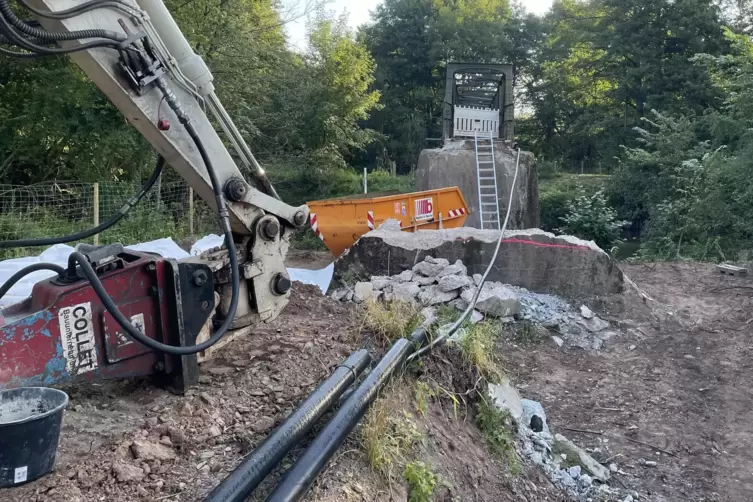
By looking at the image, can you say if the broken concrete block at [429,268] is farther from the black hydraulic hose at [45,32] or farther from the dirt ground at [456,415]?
the black hydraulic hose at [45,32]

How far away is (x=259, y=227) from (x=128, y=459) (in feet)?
5.10

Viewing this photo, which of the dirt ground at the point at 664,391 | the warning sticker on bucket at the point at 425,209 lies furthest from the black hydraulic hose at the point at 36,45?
the warning sticker on bucket at the point at 425,209

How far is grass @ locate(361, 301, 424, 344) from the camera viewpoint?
4.74m

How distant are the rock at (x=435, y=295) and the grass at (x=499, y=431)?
2.63 meters

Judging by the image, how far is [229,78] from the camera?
13.7 meters

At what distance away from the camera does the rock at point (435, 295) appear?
725cm

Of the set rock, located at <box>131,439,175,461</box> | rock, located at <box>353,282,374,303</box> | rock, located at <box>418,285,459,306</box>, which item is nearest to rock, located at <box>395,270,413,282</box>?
rock, located at <box>418,285,459,306</box>

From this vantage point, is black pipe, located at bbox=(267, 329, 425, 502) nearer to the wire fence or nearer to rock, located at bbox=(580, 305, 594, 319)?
rock, located at bbox=(580, 305, 594, 319)

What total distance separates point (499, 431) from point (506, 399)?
66cm

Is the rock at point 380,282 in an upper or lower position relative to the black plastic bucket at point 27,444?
lower

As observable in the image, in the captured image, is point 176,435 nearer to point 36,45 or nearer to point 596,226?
point 36,45

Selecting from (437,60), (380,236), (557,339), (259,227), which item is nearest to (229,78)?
(380,236)

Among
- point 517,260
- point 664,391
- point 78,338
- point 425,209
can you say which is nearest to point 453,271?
point 517,260

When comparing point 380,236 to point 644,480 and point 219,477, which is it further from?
point 219,477
